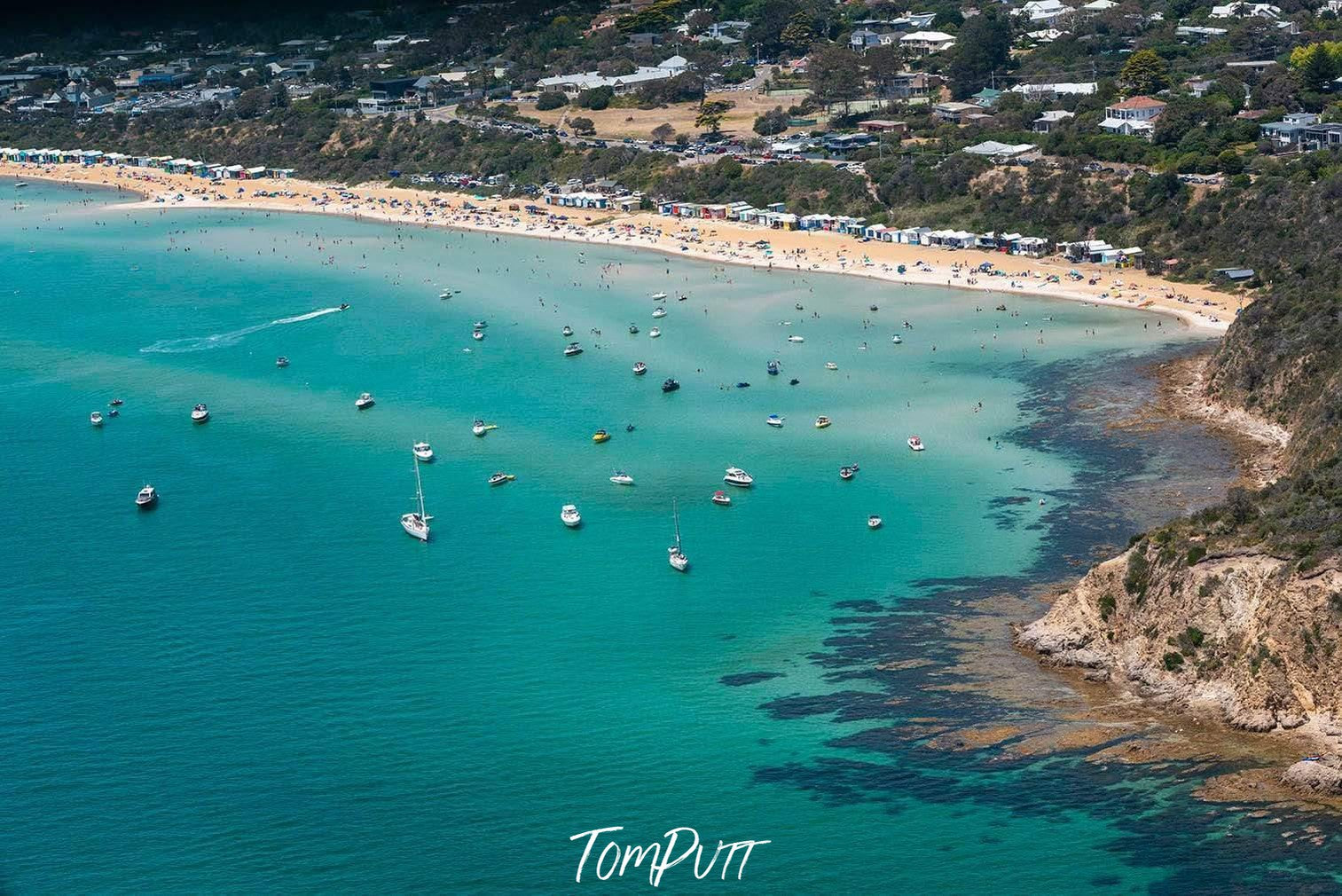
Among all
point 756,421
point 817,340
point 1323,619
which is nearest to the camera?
point 1323,619

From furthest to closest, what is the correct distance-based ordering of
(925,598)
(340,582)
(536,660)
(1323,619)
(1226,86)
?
(1226,86) < (340,582) < (925,598) < (536,660) < (1323,619)

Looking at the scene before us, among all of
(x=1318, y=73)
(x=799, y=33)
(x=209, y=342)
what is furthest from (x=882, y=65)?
(x=209, y=342)

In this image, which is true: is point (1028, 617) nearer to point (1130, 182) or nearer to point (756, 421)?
point (756, 421)

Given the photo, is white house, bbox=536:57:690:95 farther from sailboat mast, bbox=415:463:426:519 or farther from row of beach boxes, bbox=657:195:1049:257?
sailboat mast, bbox=415:463:426:519

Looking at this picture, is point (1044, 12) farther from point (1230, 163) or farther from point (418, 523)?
point (418, 523)

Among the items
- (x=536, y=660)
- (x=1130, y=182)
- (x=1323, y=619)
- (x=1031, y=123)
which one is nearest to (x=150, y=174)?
(x=1031, y=123)

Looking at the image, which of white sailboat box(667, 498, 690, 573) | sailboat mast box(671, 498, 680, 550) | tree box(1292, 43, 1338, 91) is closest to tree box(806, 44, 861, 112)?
tree box(1292, 43, 1338, 91)
